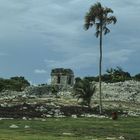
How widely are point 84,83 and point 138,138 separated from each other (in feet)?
125

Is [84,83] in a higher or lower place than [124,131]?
higher

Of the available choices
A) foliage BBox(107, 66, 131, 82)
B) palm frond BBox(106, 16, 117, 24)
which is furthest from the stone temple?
palm frond BBox(106, 16, 117, 24)

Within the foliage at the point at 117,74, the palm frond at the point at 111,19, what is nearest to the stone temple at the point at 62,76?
the foliage at the point at 117,74

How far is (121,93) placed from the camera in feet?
352

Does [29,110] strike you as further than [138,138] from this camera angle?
Yes

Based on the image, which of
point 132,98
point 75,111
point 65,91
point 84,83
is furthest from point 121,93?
point 75,111

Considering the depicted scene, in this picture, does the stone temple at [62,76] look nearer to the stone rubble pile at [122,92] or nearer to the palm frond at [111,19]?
the stone rubble pile at [122,92]

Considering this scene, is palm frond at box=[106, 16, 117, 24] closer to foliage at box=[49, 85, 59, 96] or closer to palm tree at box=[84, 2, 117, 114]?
palm tree at box=[84, 2, 117, 114]

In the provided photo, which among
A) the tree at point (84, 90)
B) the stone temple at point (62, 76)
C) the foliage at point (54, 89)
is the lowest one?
the tree at point (84, 90)

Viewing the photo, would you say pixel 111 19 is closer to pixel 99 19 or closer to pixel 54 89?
pixel 99 19

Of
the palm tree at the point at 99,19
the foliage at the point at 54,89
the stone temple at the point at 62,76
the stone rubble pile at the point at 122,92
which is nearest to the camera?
the palm tree at the point at 99,19

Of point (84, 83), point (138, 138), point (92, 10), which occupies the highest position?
point (92, 10)

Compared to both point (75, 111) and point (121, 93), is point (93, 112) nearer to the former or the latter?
point (75, 111)

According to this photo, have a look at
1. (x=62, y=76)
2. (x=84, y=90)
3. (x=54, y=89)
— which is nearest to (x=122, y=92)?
(x=54, y=89)
